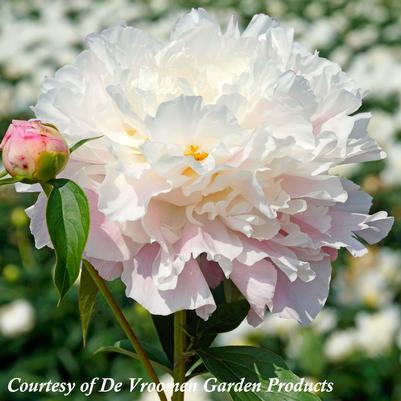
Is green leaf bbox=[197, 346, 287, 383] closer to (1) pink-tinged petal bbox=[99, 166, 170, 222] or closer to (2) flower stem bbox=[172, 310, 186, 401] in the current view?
(2) flower stem bbox=[172, 310, 186, 401]

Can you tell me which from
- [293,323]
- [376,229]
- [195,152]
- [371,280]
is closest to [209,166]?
[195,152]

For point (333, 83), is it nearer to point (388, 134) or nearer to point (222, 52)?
point (222, 52)

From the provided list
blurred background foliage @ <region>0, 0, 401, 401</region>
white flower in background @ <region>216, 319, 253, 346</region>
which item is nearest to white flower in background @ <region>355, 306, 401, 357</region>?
blurred background foliage @ <region>0, 0, 401, 401</region>

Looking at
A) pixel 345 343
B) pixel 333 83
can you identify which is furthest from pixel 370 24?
pixel 333 83

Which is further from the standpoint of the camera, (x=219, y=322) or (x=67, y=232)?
(x=219, y=322)

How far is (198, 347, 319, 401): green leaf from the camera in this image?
57 centimetres

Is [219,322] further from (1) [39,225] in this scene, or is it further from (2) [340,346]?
(2) [340,346]

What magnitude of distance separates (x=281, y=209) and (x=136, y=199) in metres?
0.09

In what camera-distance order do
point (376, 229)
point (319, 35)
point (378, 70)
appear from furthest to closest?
point (319, 35) < point (378, 70) < point (376, 229)

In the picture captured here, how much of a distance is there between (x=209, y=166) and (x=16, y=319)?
1.72 metres

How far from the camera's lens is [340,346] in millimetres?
1931

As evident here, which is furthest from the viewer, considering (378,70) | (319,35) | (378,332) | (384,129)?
(319,35)

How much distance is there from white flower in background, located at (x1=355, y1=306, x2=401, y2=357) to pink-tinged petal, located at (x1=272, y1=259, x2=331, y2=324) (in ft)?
4.59

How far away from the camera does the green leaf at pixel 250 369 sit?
1.86 ft
